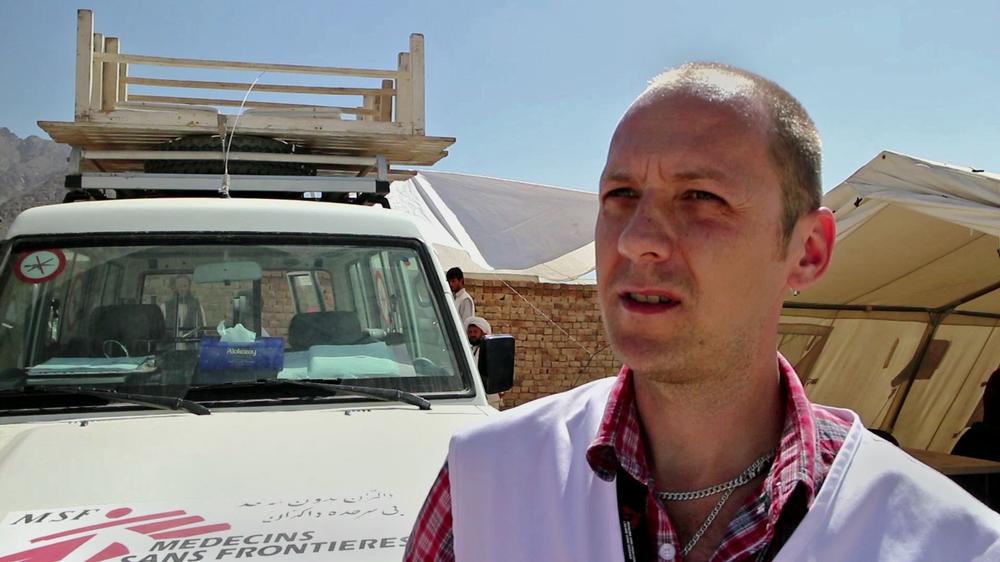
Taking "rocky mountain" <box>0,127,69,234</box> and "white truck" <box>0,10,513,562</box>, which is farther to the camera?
"rocky mountain" <box>0,127,69,234</box>

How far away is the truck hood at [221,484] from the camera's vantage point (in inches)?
89.0

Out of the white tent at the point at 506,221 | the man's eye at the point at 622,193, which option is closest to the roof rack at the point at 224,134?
the man's eye at the point at 622,193

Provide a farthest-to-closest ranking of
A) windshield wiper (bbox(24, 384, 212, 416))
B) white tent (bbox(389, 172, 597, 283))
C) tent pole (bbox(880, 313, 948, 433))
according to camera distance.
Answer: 1. white tent (bbox(389, 172, 597, 283))
2. tent pole (bbox(880, 313, 948, 433))
3. windshield wiper (bbox(24, 384, 212, 416))

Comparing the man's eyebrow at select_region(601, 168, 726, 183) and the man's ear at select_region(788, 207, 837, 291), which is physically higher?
the man's eyebrow at select_region(601, 168, 726, 183)

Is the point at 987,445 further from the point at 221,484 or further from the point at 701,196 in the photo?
the point at 701,196

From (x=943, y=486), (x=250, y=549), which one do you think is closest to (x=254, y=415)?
(x=250, y=549)

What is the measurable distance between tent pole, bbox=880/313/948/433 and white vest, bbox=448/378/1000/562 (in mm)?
7010

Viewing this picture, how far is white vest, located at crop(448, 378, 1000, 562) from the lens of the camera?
114 cm

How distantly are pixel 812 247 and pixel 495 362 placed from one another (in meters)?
2.43

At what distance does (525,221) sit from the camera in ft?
43.2

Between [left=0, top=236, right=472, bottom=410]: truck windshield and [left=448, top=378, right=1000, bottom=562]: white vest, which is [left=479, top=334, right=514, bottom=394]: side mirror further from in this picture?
[left=448, top=378, right=1000, bottom=562]: white vest

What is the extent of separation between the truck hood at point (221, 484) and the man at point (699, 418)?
0.98 meters

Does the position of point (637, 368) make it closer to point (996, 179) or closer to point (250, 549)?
point (250, 549)

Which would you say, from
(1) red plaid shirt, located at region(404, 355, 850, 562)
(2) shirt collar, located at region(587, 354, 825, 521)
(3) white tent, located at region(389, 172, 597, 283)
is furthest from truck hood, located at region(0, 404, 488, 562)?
(3) white tent, located at region(389, 172, 597, 283)
